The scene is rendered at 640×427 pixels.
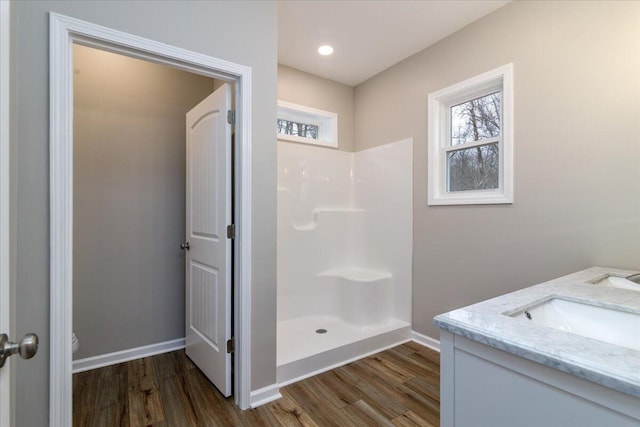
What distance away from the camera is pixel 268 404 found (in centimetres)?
183

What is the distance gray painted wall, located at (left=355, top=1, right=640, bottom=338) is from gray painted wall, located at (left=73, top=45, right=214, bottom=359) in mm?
2190

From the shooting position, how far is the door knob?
590 millimetres

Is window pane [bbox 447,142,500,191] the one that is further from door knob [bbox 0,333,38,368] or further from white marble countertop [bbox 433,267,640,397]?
door knob [bbox 0,333,38,368]

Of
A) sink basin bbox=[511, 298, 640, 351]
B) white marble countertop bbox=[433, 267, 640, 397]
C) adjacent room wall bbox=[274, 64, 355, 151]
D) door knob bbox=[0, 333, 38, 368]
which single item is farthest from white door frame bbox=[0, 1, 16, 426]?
adjacent room wall bbox=[274, 64, 355, 151]

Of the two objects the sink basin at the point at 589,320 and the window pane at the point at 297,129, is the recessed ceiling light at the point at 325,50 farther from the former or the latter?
the sink basin at the point at 589,320

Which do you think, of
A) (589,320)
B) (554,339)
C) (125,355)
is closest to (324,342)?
(125,355)

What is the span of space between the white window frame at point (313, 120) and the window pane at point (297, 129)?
3cm

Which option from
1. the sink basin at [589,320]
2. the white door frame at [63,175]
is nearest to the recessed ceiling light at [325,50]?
the white door frame at [63,175]

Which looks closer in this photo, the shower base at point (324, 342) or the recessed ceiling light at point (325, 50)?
the shower base at point (324, 342)

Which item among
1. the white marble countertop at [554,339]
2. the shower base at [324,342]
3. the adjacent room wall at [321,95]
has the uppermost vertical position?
the adjacent room wall at [321,95]

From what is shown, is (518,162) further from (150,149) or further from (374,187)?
(150,149)

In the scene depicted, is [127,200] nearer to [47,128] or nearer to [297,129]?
[47,128]

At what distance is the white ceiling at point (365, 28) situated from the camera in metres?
2.12

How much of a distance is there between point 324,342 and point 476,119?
2195 millimetres
